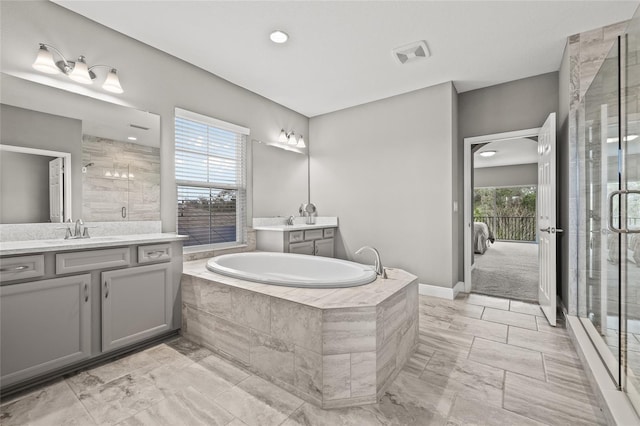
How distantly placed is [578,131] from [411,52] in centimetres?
164

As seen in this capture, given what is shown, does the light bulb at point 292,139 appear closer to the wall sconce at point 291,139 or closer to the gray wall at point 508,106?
the wall sconce at point 291,139

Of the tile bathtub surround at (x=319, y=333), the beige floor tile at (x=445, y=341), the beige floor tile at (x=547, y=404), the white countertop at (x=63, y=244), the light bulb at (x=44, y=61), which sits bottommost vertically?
the beige floor tile at (x=547, y=404)

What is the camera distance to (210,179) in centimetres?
331

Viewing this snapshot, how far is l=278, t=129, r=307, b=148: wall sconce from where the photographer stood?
4172 millimetres

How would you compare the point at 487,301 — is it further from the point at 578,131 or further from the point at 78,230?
the point at 78,230

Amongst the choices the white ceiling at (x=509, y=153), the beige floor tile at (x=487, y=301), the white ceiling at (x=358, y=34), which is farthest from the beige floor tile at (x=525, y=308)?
the white ceiling at (x=509, y=153)

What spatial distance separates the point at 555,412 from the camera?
1557 mm

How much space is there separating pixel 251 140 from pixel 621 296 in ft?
11.9

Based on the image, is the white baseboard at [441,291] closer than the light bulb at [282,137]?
Yes

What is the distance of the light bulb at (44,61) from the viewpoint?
2021mm

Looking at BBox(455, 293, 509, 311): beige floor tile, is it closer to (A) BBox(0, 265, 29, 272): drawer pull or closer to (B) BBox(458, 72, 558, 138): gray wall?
(B) BBox(458, 72, 558, 138): gray wall

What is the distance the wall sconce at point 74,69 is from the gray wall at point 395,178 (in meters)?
2.80

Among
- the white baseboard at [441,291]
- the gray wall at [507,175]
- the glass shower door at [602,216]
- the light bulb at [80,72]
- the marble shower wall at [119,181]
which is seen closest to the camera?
the glass shower door at [602,216]

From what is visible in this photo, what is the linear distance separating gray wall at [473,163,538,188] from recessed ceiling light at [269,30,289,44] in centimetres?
777
